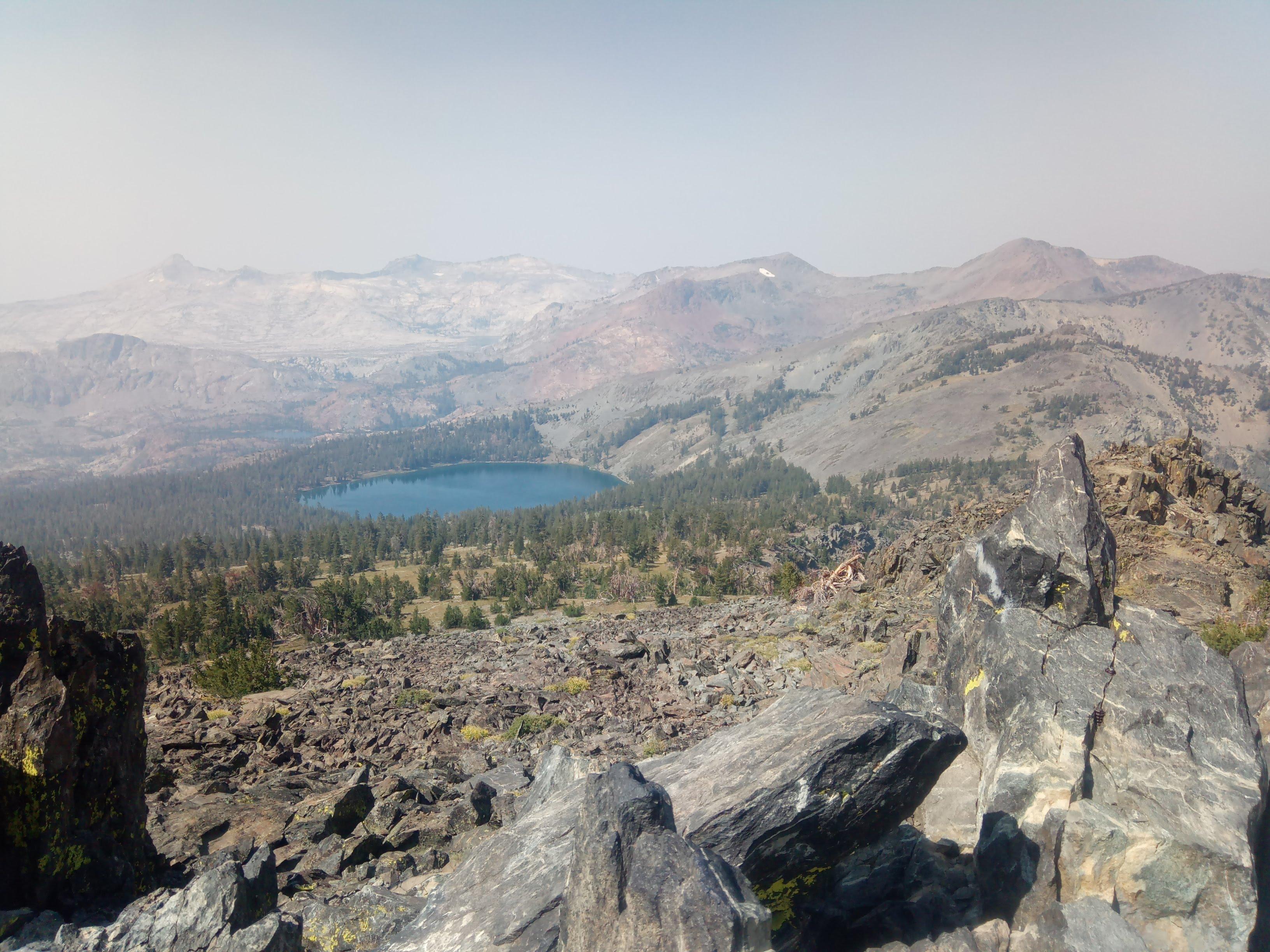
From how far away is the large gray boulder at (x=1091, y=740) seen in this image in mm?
9000

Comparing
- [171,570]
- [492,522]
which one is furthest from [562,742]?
[492,522]

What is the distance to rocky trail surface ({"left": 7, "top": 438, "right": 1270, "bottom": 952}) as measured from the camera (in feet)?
26.1

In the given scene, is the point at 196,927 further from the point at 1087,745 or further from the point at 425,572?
the point at 425,572

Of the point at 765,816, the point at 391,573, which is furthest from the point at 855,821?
the point at 391,573

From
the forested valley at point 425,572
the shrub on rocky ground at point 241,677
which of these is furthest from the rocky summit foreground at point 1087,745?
the forested valley at point 425,572

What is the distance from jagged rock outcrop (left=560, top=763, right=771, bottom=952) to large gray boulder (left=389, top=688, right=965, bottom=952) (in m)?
0.89

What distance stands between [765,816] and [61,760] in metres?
10.5

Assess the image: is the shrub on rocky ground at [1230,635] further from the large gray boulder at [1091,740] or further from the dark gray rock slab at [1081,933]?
the dark gray rock slab at [1081,933]

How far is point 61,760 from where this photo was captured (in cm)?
999

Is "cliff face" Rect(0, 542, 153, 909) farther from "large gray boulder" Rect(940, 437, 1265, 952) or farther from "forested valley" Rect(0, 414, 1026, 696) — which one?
"forested valley" Rect(0, 414, 1026, 696)

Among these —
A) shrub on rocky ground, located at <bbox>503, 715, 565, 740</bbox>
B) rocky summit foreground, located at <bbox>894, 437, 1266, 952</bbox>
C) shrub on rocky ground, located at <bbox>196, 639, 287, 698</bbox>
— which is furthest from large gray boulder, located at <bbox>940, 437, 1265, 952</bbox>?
shrub on rocky ground, located at <bbox>196, 639, 287, 698</bbox>

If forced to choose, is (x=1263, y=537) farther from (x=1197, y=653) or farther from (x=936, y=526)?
(x=1197, y=653)

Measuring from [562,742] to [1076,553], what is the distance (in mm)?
14199

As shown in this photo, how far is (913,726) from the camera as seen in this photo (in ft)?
30.5
